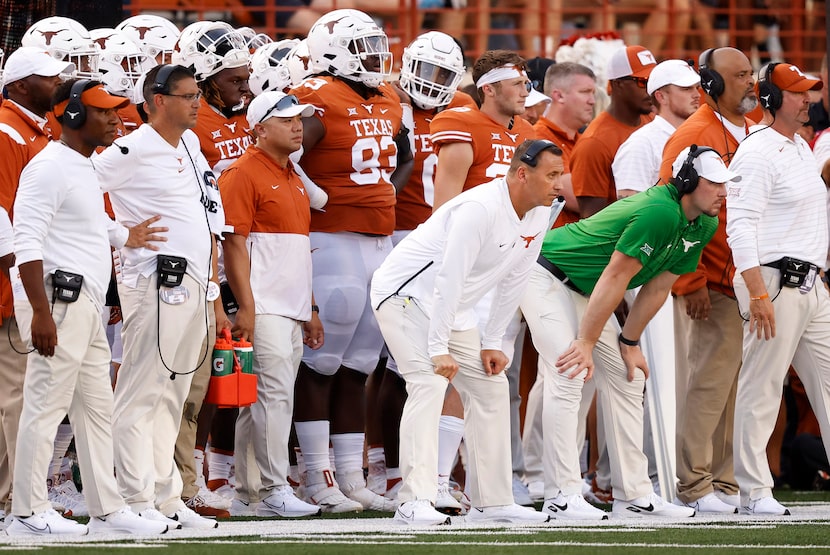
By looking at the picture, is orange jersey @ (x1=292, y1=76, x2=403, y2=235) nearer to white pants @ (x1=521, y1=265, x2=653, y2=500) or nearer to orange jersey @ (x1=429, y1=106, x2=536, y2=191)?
orange jersey @ (x1=429, y1=106, x2=536, y2=191)

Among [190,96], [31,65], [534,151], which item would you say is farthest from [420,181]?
[31,65]

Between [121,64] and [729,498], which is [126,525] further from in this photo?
[729,498]

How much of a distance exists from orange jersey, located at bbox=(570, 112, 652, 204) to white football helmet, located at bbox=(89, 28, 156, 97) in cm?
241

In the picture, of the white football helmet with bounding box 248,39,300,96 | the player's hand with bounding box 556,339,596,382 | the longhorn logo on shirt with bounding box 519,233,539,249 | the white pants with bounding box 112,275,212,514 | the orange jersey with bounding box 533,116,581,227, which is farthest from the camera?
the orange jersey with bounding box 533,116,581,227

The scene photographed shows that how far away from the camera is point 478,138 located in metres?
9.09

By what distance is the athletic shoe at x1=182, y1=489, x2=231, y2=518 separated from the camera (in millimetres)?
8539

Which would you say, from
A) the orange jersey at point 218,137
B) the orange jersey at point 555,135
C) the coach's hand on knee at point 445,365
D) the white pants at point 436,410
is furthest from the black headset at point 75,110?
the orange jersey at point 555,135

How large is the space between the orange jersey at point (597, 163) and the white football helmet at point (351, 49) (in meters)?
1.20

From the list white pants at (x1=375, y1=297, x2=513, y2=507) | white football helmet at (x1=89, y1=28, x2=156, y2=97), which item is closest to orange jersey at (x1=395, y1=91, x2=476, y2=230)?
white football helmet at (x1=89, y1=28, x2=156, y2=97)

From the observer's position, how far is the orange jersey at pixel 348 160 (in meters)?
9.22

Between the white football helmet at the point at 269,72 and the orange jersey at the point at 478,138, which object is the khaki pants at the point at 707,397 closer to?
the orange jersey at the point at 478,138

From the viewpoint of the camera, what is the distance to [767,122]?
8820mm

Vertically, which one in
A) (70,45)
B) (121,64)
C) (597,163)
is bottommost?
(597,163)

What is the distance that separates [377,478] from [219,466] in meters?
0.85
